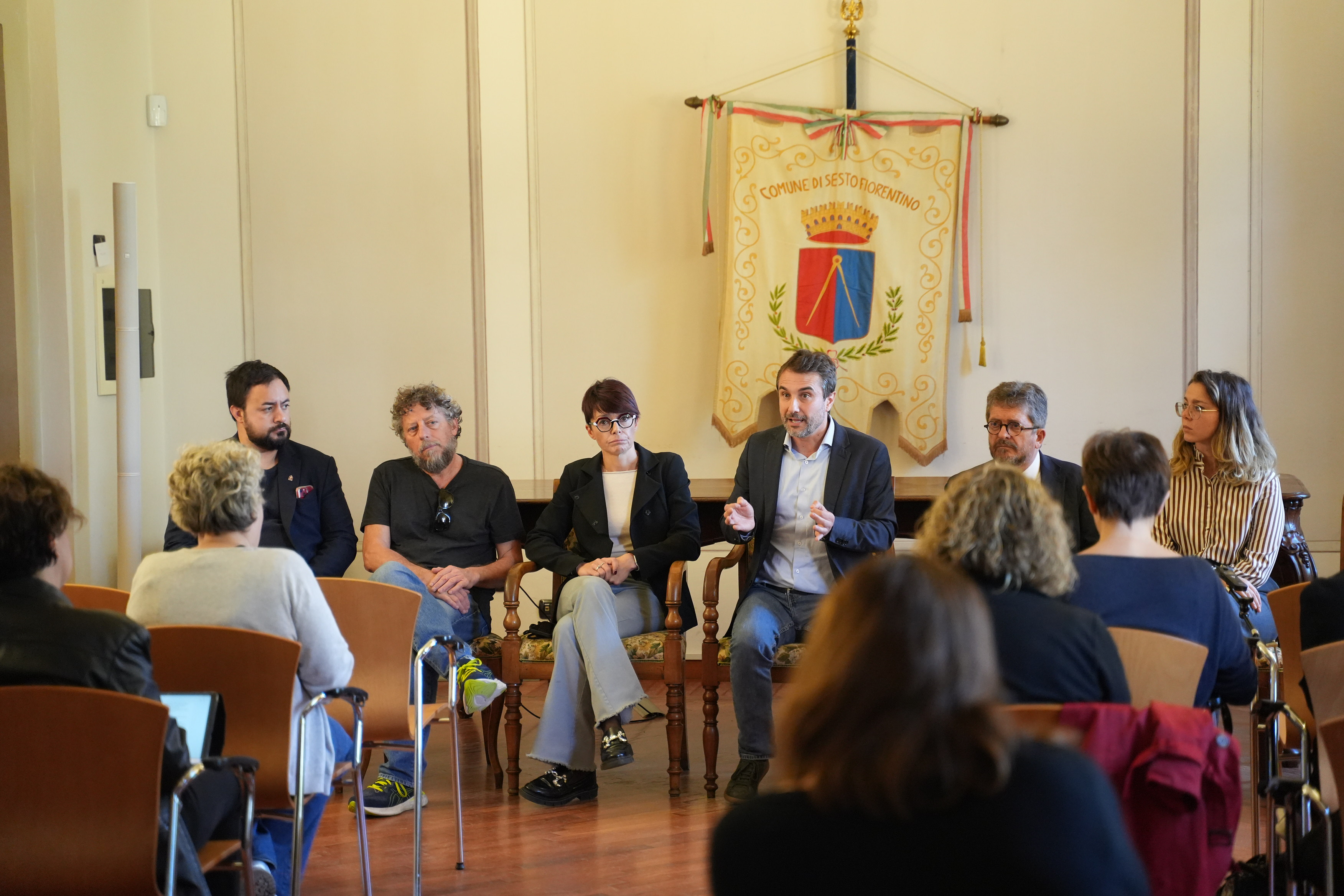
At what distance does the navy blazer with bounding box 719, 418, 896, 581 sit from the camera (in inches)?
155

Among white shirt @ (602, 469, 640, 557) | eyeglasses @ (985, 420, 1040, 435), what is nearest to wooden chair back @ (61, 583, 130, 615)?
white shirt @ (602, 469, 640, 557)

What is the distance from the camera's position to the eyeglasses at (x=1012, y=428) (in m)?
3.84

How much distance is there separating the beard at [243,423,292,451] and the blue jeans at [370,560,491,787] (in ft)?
2.05

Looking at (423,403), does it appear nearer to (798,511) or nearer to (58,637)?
(798,511)

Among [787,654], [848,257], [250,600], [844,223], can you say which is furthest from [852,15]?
[250,600]

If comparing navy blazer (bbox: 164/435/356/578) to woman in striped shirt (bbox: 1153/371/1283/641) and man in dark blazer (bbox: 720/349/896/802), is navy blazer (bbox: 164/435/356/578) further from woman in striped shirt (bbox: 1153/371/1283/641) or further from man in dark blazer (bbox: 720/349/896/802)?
woman in striped shirt (bbox: 1153/371/1283/641)

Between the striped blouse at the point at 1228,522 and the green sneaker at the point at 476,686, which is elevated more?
the striped blouse at the point at 1228,522

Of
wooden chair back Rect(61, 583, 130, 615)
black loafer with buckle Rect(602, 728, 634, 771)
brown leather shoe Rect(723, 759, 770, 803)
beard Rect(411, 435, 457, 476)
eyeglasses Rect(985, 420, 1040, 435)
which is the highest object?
eyeglasses Rect(985, 420, 1040, 435)

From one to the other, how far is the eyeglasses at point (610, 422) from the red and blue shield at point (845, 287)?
1653mm

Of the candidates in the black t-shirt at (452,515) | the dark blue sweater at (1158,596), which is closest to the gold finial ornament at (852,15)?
the black t-shirt at (452,515)

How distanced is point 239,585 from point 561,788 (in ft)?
5.11

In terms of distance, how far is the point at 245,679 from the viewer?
8.20 ft

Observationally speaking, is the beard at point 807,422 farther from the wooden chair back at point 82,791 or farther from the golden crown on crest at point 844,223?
the wooden chair back at point 82,791

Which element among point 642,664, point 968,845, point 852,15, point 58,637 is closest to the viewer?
point 968,845
